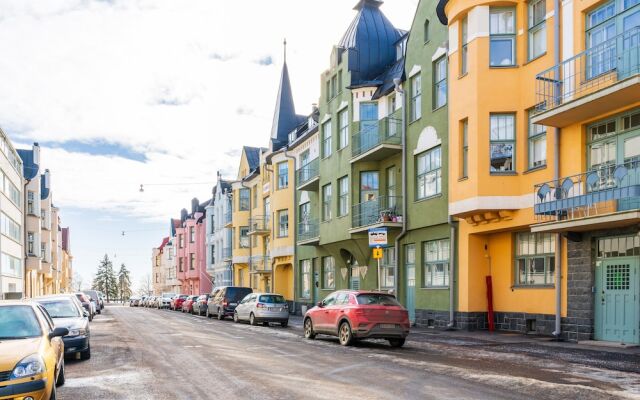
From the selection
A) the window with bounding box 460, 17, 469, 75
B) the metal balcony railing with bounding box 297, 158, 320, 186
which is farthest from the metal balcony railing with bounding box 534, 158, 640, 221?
the metal balcony railing with bounding box 297, 158, 320, 186

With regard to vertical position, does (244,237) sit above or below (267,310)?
above

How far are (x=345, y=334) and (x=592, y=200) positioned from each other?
7031 mm

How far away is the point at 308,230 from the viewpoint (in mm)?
36562

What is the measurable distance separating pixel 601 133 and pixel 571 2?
145 inches

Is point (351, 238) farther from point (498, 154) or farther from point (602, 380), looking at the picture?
point (602, 380)

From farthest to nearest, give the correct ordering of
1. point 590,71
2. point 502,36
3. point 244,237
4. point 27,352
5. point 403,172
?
point 244,237 < point 403,172 < point 502,36 < point 590,71 < point 27,352

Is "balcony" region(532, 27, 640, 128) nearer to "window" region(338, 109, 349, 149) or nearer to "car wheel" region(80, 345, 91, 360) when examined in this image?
"car wheel" region(80, 345, 91, 360)

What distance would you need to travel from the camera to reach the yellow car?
24.4ft

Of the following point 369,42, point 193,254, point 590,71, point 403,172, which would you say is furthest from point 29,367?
point 193,254

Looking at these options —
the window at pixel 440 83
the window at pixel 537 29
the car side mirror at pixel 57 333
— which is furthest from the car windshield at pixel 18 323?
the window at pixel 440 83

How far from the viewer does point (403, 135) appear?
26.0 meters

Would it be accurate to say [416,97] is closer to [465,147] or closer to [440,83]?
[440,83]

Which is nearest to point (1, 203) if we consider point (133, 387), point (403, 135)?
point (403, 135)

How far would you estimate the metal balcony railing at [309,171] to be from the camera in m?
35.1
